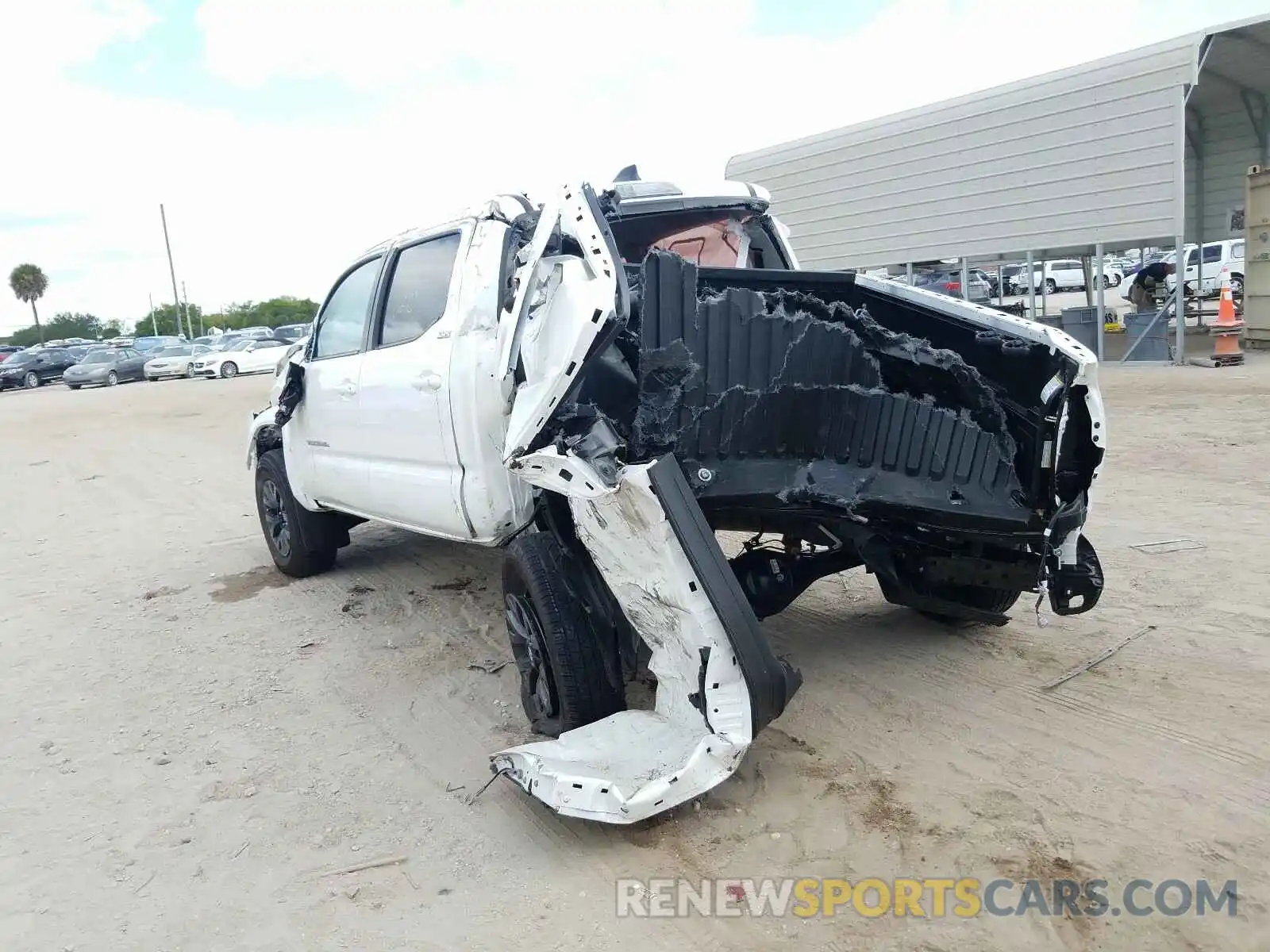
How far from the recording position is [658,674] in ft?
10.7

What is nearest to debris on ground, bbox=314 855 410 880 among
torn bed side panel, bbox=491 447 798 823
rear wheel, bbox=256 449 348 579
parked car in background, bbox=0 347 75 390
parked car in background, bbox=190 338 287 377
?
torn bed side panel, bbox=491 447 798 823

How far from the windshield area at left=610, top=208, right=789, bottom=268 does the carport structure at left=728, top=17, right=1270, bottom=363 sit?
33.3ft

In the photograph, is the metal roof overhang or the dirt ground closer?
the dirt ground

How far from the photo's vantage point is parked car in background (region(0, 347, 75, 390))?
3491 centimetres

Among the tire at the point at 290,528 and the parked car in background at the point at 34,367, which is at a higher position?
the parked car in background at the point at 34,367

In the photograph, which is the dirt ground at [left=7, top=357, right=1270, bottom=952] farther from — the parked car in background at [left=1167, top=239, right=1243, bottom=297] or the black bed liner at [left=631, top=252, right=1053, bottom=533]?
the parked car in background at [left=1167, top=239, right=1243, bottom=297]

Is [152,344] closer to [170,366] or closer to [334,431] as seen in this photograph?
[170,366]

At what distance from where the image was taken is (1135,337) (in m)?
14.4

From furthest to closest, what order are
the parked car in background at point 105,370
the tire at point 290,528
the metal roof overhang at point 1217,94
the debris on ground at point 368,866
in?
1. the parked car in background at point 105,370
2. the metal roof overhang at point 1217,94
3. the tire at point 290,528
4. the debris on ground at point 368,866

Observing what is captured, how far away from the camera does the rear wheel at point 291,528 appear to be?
6.16m

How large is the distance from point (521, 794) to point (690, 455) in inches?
52.1

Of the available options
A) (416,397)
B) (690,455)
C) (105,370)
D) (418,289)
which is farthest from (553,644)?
(105,370)

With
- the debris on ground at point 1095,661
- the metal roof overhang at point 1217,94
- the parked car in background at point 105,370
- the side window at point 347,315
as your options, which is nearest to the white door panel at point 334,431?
the side window at point 347,315

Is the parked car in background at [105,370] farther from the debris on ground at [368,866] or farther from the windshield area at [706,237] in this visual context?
the debris on ground at [368,866]
